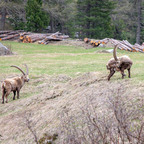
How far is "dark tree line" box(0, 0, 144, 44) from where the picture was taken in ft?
133

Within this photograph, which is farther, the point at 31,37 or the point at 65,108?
the point at 31,37

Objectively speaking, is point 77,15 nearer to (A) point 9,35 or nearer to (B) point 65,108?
(A) point 9,35

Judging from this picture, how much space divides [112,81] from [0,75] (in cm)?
862

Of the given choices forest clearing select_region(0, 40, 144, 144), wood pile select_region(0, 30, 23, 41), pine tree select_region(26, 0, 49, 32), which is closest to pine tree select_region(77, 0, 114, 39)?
pine tree select_region(26, 0, 49, 32)

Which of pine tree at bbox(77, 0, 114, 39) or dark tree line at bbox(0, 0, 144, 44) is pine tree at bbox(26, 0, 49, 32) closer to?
dark tree line at bbox(0, 0, 144, 44)

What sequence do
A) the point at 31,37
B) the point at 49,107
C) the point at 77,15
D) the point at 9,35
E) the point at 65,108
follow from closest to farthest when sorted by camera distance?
the point at 65,108
the point at 49,107
the point at 31,37
the point at 9,35
the point at 77,15

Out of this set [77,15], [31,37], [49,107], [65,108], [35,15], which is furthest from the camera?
[77,15]

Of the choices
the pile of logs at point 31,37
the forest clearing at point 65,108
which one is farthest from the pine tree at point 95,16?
the forest clearing at point 65,108

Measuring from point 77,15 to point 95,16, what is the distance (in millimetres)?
2921

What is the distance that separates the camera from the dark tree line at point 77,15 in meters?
40.4

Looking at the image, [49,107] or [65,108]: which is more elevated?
[65,108]

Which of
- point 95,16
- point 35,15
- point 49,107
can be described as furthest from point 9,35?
point 49,107

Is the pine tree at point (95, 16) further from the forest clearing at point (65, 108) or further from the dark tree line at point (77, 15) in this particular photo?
the forest clearing at point (65, 108)

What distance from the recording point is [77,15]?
138ft
